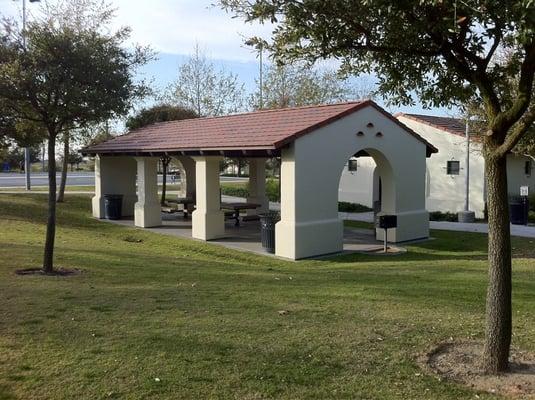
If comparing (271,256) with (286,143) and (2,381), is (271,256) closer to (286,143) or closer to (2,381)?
(286,143)

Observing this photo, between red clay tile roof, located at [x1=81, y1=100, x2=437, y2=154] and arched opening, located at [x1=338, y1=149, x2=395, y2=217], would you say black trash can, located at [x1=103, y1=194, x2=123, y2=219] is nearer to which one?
red clay tile roof, located at [x1=81, y1=100, x2=437, y2=154]

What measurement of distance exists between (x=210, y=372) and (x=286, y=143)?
9786mm

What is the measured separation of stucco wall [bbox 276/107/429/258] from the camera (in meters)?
14.3

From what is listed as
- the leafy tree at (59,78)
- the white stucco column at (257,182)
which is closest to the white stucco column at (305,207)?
the leafy tree at (59,78)

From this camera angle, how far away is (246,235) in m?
18.2

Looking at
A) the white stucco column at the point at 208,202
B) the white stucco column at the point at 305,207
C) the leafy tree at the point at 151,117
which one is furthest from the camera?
the leafy tree at the point at 151,117

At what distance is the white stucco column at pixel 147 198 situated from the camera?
66.0ft

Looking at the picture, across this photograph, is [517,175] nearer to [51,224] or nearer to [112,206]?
[112,206]

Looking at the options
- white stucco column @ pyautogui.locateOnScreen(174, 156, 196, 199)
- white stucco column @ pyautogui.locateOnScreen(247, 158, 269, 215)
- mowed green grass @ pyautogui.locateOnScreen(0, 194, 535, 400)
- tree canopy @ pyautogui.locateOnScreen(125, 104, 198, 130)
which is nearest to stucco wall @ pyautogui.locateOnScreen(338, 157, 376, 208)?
white stucco column @ pyautogui.locateOnScreen(247, 158, 269, 215)

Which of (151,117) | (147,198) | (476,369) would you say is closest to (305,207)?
(147,198)

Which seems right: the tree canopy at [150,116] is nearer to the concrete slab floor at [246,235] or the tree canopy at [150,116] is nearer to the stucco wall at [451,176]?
the concrete slab floor at [246,235]

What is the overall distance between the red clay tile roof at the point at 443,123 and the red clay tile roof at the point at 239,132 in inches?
267

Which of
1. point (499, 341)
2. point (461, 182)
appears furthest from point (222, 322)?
point (461, 182)

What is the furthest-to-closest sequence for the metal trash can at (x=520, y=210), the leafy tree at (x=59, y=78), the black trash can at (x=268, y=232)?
the metal trash can at (x=520, y=210) < the black trash can at (x=268, y=232) < the leafy tree at (x=59, y=78)
